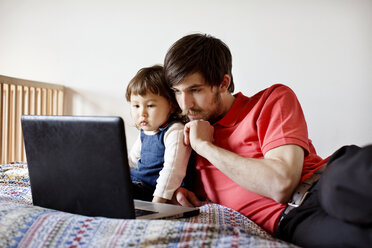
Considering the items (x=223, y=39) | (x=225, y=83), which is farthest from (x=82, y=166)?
(x=223, y=39)

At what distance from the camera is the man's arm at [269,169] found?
935 mm

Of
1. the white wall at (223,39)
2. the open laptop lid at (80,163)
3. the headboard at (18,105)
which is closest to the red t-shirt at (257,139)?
the open laptop lid at (80,163)

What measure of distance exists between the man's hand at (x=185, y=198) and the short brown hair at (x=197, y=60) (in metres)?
0.35

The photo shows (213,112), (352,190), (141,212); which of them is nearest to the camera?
(352,190)

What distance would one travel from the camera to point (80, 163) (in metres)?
0.77

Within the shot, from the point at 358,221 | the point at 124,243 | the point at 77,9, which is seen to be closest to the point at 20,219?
the point at 124,243

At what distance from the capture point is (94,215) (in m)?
0.80

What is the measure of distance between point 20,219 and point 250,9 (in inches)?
81.7

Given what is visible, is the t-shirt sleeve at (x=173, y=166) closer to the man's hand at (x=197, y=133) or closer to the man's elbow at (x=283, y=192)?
the man's hand at (x=197, y=133)

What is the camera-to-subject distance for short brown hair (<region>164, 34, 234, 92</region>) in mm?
1183

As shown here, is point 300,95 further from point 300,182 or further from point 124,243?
point 124,243

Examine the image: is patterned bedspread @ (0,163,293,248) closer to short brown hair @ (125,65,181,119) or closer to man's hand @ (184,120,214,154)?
man's hand @ (184,120,214,154)

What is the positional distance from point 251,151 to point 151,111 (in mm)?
399

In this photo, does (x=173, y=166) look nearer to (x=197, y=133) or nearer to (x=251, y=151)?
(x=197, y=133)
